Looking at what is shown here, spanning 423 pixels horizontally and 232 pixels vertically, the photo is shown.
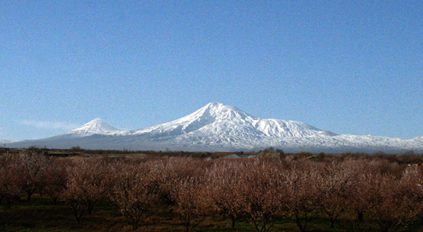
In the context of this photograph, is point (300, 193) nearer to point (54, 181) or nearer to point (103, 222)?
point (103, 222)

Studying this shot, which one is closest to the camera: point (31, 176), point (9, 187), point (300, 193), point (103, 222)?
point (300, 193)

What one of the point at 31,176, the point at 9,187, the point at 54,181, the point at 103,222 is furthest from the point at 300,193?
the point at 31,176

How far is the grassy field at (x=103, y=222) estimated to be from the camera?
63.0 feet

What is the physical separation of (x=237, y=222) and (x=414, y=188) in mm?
11114

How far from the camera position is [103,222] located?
68.0ft

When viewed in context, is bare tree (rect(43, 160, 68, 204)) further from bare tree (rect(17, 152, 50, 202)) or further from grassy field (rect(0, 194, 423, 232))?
grassy field (rect(0, 194, 423, 232))

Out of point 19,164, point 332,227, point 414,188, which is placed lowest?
point 332,227

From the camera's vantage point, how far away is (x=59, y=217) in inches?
859

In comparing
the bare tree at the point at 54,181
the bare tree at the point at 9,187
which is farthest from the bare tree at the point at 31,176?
the bare tree at the point at 9,187

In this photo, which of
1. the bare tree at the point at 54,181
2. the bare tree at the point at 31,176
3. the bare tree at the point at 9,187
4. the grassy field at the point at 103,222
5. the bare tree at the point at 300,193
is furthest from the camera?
the bare tree at the point at 31,176

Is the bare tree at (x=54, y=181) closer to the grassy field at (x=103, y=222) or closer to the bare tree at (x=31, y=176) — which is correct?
the bare tree at (x=31, y=176)

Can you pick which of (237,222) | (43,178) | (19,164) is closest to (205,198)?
(237,222)

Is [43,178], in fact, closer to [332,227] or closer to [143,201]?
[143,201]

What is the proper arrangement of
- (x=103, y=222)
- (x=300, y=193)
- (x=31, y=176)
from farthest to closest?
(x=31, y=176) < (x=103, y=222) < (x=300, y=193)
